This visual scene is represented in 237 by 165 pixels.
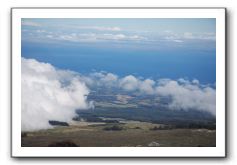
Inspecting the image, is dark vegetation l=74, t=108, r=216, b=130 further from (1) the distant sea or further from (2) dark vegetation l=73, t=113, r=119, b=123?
(1) the distant sea

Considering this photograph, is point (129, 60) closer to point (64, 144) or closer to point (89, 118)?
point (89, 118)

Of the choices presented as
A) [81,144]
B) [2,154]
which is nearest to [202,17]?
[81,144]

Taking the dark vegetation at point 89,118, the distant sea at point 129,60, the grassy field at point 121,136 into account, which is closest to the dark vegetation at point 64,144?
the grassy field at point 121,136

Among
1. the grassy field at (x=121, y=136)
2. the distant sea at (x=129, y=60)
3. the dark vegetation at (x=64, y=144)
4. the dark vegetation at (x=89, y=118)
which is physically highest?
the distant sea at (x=129, y=60)

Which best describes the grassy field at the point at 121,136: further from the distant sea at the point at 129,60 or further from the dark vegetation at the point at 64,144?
the distant sea at the point at 129,60

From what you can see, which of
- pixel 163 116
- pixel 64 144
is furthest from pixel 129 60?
pixel 64 144
